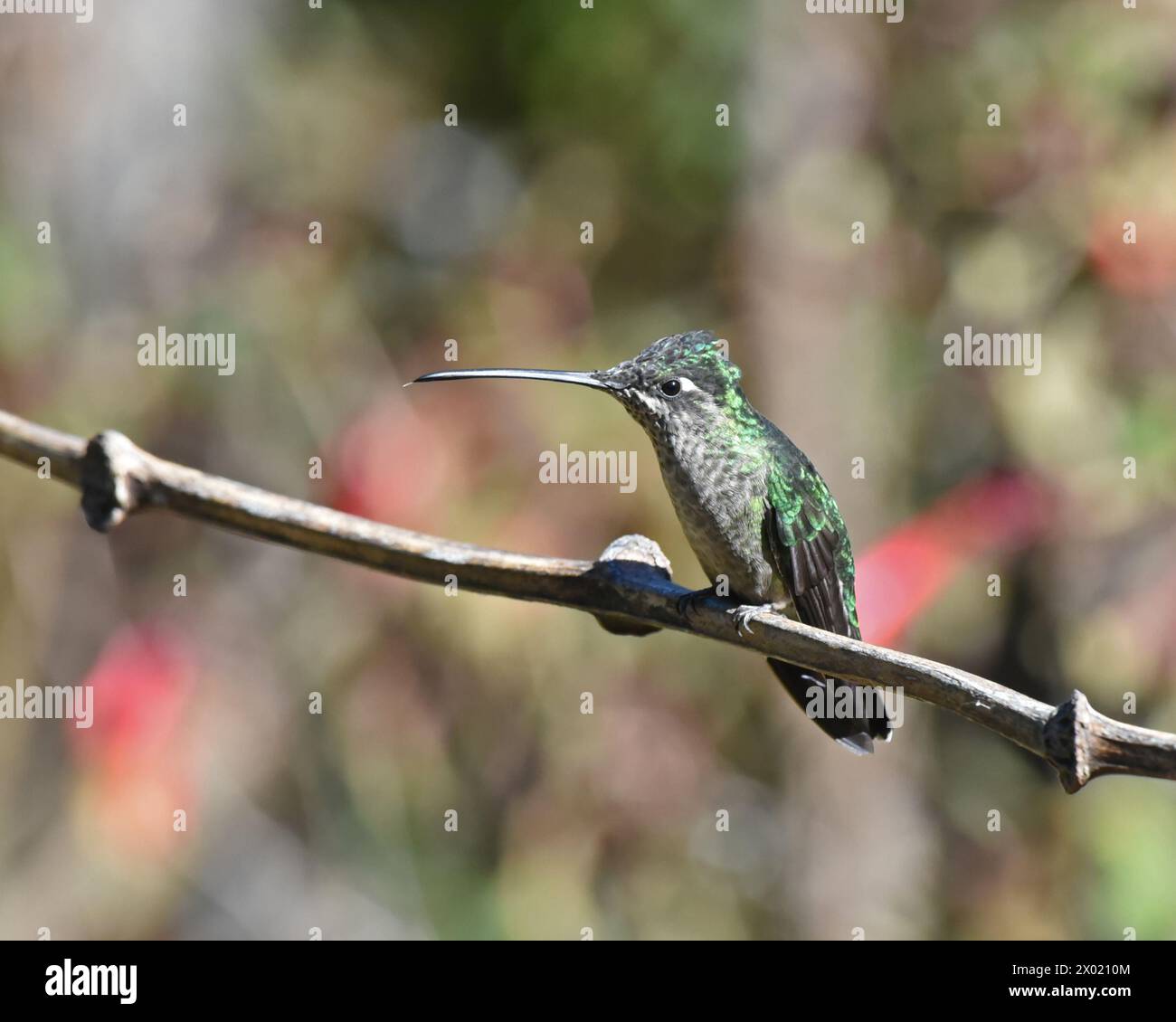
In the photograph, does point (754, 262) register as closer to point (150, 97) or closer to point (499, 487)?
point (499, 487)

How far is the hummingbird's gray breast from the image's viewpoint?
10.2 feet

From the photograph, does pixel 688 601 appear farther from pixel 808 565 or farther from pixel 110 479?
pixel 110 479

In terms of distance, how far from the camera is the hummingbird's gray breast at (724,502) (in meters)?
3.10

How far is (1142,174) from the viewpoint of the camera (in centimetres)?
582

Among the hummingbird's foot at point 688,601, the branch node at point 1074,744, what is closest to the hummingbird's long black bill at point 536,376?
the hummingbird's foot at point 688,601

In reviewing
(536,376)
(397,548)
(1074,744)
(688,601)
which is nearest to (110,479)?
(397,548)

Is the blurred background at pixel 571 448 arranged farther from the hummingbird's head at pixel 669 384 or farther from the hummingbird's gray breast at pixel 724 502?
the hummingbird's head at pixel 669 384

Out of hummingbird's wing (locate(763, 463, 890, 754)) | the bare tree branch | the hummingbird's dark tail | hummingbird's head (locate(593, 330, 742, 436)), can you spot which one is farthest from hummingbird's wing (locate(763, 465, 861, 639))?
the bare tree branch

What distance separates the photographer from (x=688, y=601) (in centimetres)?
279

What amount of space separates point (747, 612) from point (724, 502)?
0.49 m

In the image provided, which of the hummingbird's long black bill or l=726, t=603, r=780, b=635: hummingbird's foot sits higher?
the hummingbird's long black bill

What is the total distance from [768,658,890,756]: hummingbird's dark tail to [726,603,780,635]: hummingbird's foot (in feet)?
0.44

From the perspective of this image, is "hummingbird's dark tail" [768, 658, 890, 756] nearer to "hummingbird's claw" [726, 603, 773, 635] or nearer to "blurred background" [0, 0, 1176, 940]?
"hummingbird's claw" [726, 603, 773, 635]

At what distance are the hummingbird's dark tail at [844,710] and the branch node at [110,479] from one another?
1.44 metres
